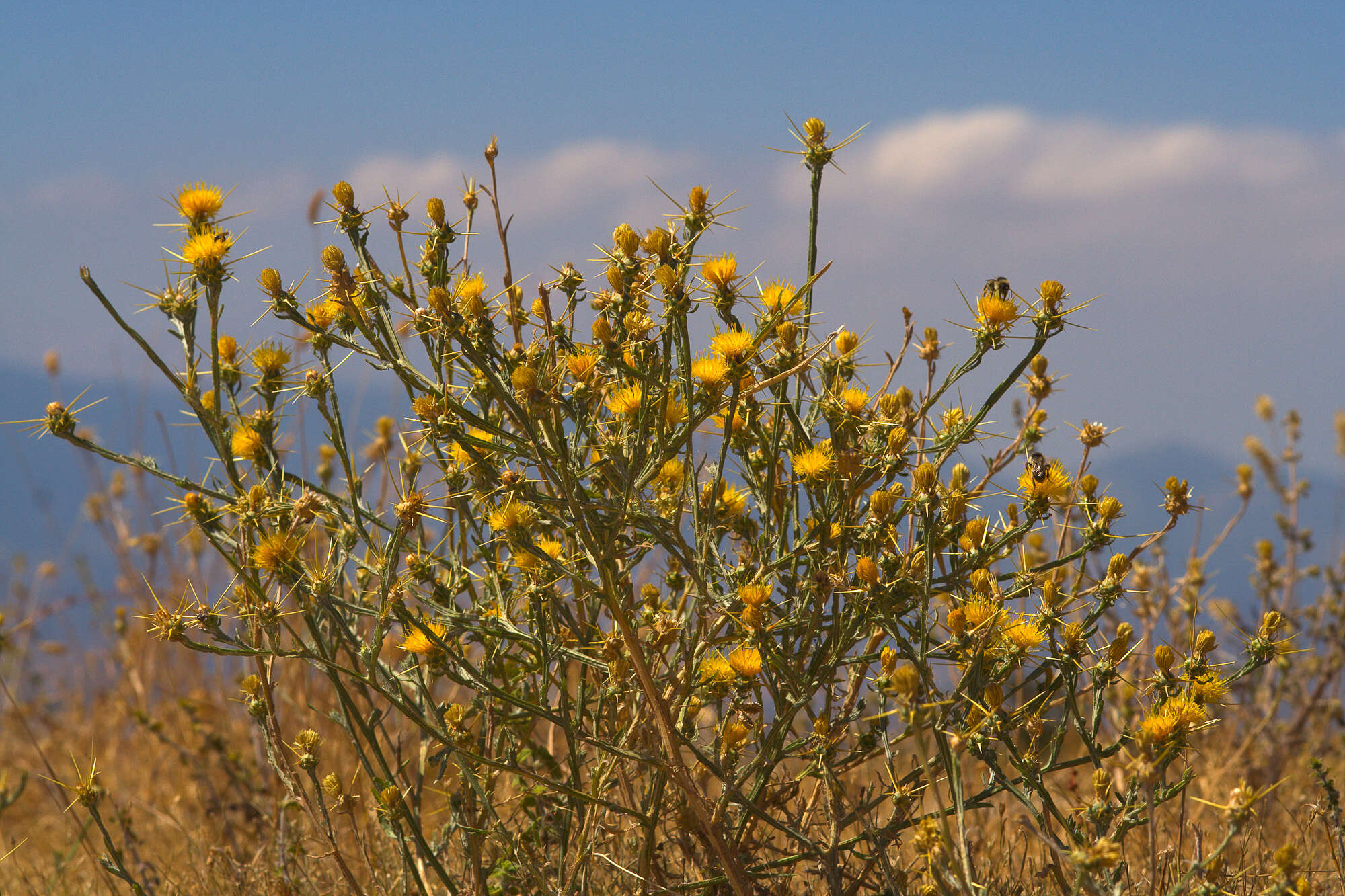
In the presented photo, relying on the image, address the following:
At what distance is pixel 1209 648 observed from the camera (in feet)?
6.14

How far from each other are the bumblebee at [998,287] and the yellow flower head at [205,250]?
1.42 metres

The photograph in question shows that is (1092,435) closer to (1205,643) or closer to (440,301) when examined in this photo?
(1205,643)

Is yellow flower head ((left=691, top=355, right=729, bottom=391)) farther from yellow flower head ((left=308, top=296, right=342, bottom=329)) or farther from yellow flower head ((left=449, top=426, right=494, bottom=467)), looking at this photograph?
yellow flower head ((left=308, top=296, right=342, bottom=329))

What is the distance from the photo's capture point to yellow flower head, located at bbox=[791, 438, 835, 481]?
190cm

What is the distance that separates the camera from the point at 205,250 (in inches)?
74.0

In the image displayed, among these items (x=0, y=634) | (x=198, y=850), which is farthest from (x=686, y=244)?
(x=0, y=634)

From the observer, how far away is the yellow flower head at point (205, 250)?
6.17 feet

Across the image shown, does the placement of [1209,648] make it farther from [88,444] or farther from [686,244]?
[88,444]

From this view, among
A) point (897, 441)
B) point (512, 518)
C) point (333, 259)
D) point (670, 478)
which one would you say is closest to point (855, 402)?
point (897, 441)

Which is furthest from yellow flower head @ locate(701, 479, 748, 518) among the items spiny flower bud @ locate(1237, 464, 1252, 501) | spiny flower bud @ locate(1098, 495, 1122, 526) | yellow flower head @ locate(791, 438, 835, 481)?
spiny flower bud @ locate(1237, 464, 1252, 501)

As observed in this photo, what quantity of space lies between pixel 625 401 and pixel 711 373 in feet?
0.73

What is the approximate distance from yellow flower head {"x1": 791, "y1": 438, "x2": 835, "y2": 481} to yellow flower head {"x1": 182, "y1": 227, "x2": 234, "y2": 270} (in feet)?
3.70

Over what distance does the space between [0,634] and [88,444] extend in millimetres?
2324

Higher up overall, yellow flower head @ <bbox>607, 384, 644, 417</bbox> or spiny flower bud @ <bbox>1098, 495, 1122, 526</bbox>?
yellow flower head @ <bbox>607, 384, 644, 417</bbox>
